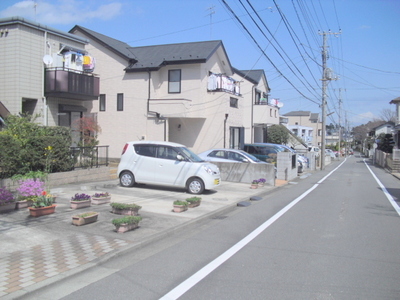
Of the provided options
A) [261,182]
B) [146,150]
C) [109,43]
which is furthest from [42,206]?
[109,43]

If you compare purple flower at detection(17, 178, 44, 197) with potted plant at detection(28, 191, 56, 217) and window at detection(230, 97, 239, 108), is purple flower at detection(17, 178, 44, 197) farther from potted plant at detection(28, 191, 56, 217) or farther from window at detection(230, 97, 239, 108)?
window at detection(230, 97, 239, 108)

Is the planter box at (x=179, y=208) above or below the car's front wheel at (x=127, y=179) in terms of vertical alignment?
below

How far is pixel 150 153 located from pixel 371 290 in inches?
386

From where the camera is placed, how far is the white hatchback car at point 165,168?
517 inches

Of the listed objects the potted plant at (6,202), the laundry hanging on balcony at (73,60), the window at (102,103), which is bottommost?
the potted plant at (6,202)

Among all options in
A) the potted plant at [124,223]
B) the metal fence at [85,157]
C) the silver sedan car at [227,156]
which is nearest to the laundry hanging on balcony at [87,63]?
the metal fence at [85,157]

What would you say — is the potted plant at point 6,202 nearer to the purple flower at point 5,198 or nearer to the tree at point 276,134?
the purple flower at point 5,198

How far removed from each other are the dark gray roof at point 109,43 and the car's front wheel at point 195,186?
13.0 m

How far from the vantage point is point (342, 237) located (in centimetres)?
785

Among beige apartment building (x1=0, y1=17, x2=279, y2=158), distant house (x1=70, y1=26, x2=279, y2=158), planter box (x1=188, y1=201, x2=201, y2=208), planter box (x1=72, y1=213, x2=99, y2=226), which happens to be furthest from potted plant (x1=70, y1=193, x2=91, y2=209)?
distant house (x1=70, y1=26, x2=279, y2=158)

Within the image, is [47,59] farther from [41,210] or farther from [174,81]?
[41,210]

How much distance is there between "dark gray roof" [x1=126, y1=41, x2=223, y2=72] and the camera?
22391 mm

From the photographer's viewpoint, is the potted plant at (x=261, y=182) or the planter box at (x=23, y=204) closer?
the planter box at (x=23, y=204)

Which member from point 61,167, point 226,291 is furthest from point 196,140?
point 226,291
